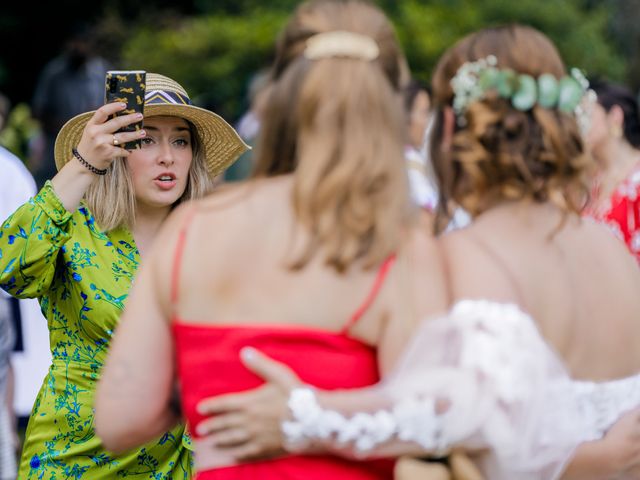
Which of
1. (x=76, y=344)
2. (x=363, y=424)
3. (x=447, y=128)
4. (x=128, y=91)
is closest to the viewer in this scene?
(x=363, y=424)

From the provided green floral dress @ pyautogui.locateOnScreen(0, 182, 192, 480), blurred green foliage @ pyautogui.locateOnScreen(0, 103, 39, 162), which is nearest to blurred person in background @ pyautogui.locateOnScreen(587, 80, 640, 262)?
green floral dress @ pyautogui.locateOnScreen(0, 182, 192, 480)

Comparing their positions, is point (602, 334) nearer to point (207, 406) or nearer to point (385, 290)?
point (385, 290)

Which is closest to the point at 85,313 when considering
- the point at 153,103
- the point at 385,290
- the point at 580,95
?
the point at 153,103

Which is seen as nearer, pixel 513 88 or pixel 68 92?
pixel 513 88

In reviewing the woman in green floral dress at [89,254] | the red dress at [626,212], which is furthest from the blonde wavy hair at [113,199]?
the red dress at [626,212]

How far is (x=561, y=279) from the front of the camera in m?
2.99

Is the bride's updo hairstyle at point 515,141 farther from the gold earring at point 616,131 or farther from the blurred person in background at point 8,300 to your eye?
the gold earring at point 616,131

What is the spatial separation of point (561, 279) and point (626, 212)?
3.34 m

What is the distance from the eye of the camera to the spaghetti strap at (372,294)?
2.75 meters

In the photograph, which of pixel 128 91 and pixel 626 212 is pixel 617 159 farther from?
pixel 128 91

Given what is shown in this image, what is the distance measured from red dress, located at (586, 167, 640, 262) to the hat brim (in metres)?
2.12

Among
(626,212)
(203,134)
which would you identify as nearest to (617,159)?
(626,212)

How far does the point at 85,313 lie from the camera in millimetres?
4027

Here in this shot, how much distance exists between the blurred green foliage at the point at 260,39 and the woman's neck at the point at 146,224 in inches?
462
